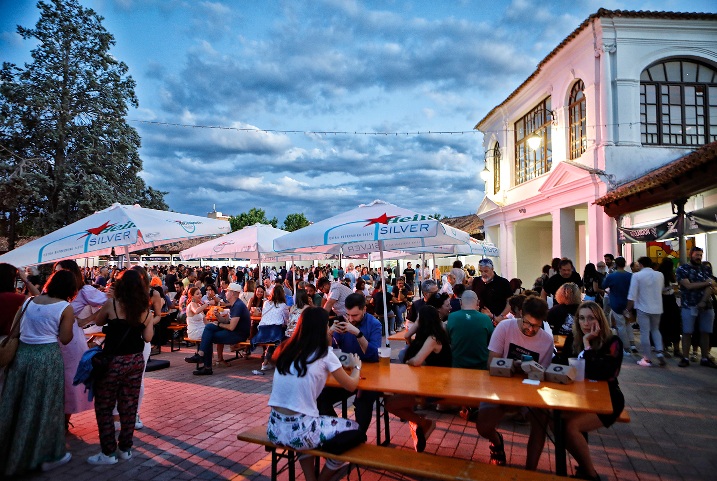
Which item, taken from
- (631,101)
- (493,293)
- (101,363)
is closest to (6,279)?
(101,363)

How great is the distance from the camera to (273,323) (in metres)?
7.99

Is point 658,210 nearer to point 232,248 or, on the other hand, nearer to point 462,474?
point 232,248

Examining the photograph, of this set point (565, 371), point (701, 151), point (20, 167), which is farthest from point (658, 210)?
point (20, 167)

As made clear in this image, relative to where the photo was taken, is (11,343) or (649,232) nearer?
(11,343)

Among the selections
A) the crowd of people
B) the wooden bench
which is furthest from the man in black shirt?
the wooden bench

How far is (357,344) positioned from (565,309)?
3.10 metres

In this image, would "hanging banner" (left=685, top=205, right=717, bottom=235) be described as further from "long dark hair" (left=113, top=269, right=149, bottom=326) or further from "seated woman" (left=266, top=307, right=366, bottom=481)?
"long dark hair" (left=113, top=269, right=149, bottom=326)

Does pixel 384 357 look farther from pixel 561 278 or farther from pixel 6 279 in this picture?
pixel 561 278

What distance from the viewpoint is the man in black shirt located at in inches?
286

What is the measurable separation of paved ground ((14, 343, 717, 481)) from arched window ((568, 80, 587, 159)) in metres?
9.96

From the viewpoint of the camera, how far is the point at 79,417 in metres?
5.55

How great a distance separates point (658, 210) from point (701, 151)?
10.3ft

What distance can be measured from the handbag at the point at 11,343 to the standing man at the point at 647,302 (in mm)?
8507

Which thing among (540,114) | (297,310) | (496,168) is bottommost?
(297,310)
